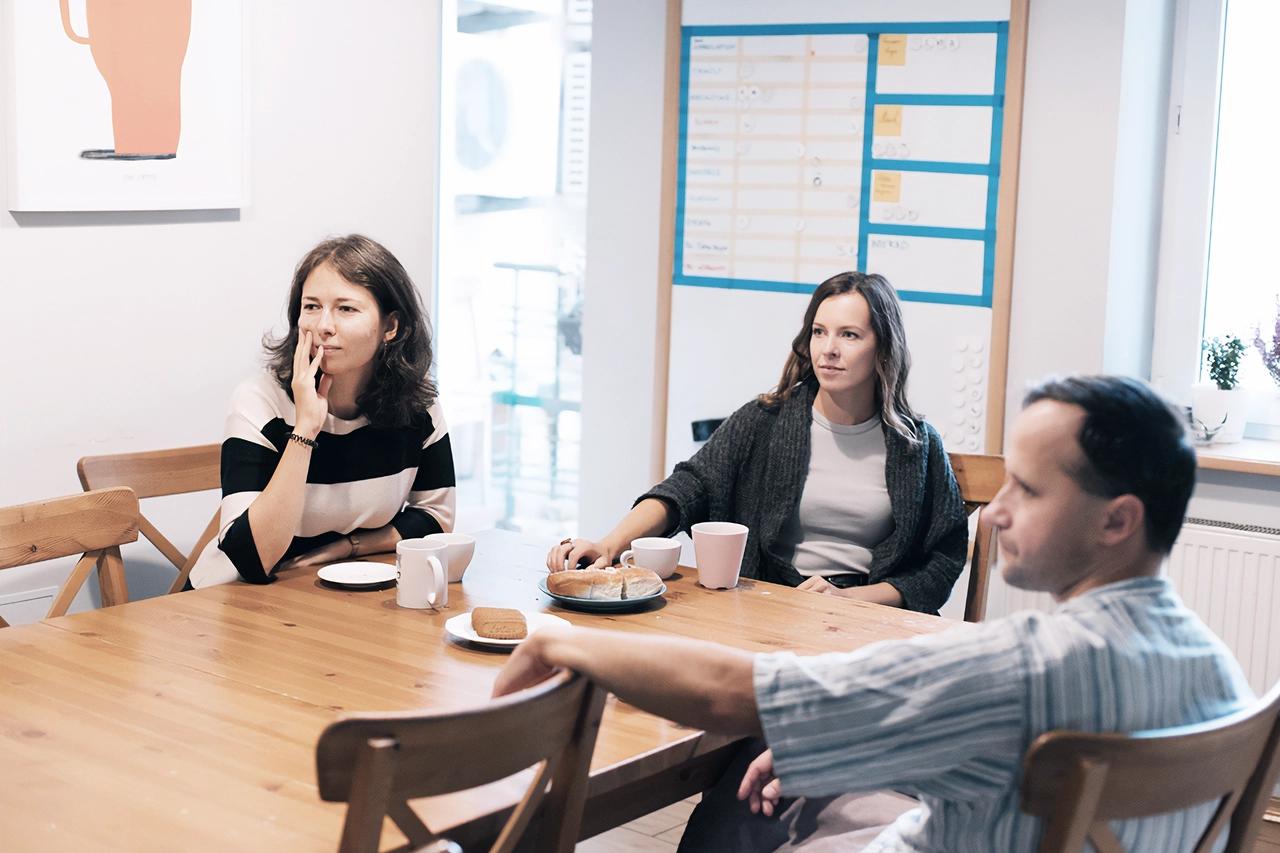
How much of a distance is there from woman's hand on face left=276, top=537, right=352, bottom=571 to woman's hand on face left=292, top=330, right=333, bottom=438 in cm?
20

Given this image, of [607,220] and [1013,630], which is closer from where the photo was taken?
[1013,630]

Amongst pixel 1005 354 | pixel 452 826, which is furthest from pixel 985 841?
pixel 1005 354

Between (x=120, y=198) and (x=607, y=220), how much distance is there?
163 cm

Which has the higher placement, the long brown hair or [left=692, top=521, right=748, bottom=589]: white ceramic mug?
the long brown hair

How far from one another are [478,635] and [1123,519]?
911mm

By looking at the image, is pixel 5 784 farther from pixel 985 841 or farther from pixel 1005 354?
pixel 1005 354

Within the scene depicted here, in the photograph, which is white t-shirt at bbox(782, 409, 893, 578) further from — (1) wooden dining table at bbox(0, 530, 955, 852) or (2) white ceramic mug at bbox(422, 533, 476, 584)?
(2) white ceramic mug at bbox(422, 533, 476, 584)

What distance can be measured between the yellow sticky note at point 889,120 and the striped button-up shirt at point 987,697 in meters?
2.42

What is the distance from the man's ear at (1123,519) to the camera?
→ 1.23 m

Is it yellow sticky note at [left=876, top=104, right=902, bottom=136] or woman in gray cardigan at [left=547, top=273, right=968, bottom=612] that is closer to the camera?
woman in gray cardigan at [left=547, top=273, right=968, bottom=612]

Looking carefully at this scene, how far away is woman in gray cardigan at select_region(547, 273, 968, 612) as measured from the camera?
257 centimetres

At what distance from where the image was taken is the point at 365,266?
246cm

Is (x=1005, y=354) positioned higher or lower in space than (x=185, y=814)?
higher

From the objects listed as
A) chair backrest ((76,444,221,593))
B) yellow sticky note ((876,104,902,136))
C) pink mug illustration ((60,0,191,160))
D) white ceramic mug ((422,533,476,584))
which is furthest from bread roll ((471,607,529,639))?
yellow sticky note ((876,104,902,136))
